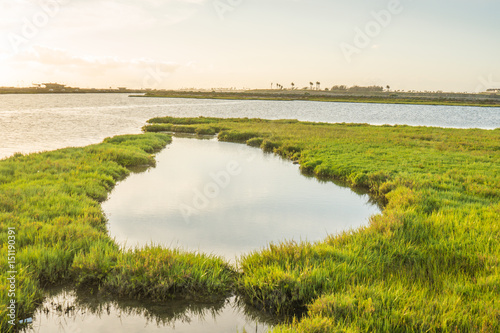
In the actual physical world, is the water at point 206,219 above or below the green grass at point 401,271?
below

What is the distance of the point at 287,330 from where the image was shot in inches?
202

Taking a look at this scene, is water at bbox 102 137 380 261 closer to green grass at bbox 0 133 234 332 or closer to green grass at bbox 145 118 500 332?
green grass at bbox 0 133 234 332

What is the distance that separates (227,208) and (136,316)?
752cm

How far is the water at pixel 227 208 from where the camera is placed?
1045 cm

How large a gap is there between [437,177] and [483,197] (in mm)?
3112

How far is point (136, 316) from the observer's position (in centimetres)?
624

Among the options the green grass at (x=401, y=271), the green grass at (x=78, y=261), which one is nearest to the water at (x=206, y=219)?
the green grass at (x=78, y=261)

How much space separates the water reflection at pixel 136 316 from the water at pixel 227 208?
5.86 ft

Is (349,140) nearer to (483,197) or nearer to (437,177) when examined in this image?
(437,177)

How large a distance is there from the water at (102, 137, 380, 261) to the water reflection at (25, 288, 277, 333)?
5.86 ft

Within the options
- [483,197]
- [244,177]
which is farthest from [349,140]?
[483,197]

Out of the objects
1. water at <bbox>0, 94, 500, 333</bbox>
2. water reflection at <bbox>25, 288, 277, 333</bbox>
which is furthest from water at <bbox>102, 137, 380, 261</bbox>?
water reflection at <bbox>25, 288, 277, 333</bbox>

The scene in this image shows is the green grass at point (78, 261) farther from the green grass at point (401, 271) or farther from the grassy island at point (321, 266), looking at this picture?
the green grass at point (401, 271)

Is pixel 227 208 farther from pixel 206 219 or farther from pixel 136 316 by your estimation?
pixel 136 316
